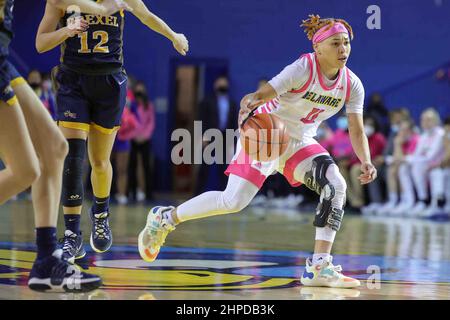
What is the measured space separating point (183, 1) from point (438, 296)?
11055 mm

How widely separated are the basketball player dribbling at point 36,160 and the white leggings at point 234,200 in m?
1.37

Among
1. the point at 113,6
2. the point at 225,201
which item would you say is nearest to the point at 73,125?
the point at 113,6

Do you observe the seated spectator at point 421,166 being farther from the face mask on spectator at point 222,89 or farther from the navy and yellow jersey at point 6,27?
the navy and yellow jersey at point 6,27

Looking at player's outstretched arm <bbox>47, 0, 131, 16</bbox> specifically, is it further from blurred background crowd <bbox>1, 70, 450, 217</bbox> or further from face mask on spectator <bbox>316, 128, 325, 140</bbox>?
face mask on spectator <bbox>316, 128, 325, 140</bbox>

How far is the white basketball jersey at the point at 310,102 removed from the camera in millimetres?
5453

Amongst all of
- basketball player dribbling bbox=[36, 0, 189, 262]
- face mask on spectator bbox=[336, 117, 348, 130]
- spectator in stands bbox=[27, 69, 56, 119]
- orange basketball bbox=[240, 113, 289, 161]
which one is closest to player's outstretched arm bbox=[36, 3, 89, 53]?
basketball player dribbling bbox=[36, 0, 189, 262]

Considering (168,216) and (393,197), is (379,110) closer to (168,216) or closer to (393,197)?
(393,197)

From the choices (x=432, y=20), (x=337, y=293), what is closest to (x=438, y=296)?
(x=337, y=293)

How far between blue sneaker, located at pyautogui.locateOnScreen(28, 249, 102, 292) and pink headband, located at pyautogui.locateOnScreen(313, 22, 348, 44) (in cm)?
217

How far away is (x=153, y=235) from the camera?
5871 millimetres

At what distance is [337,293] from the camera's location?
482 cm

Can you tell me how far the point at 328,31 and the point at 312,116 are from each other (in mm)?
565

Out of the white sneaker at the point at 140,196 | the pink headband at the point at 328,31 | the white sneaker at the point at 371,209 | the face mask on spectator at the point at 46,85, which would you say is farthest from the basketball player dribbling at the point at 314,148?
the white sneaker at the point at 140,196

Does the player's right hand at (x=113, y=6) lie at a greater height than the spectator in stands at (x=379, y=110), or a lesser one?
lesser
